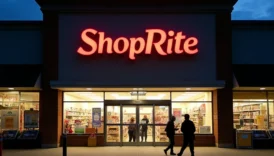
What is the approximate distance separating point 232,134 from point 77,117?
29.1 feet

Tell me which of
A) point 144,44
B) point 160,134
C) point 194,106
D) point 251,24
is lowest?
point 160,134

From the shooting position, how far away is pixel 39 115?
24828 millimetres

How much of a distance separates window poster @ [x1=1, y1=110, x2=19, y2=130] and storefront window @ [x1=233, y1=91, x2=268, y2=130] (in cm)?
1248

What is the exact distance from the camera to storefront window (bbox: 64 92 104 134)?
84.0ft

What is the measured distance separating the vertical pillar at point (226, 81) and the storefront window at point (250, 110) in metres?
1.02

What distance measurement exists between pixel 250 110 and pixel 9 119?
13.8m

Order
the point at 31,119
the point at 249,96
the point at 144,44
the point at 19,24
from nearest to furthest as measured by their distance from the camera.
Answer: the point at 144,44 → the point at 31,119 → the point at 19,24 → the point at 249,96

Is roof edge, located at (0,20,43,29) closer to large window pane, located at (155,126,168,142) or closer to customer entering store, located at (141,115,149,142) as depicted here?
customer entering store, located at (141,115,149,142)

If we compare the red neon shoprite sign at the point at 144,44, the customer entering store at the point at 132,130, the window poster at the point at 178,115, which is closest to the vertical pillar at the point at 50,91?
the red neon shoprite sign at the point at 144,44

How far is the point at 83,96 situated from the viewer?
25766 mm

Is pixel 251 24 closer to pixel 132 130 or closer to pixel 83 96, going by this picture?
pixel 132 130

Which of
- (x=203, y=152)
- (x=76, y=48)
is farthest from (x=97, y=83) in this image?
(x=203, y=152)

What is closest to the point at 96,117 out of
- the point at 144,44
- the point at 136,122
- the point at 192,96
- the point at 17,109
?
the point at 136,122

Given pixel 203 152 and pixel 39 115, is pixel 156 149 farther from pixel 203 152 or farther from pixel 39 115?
pixel 39 115
